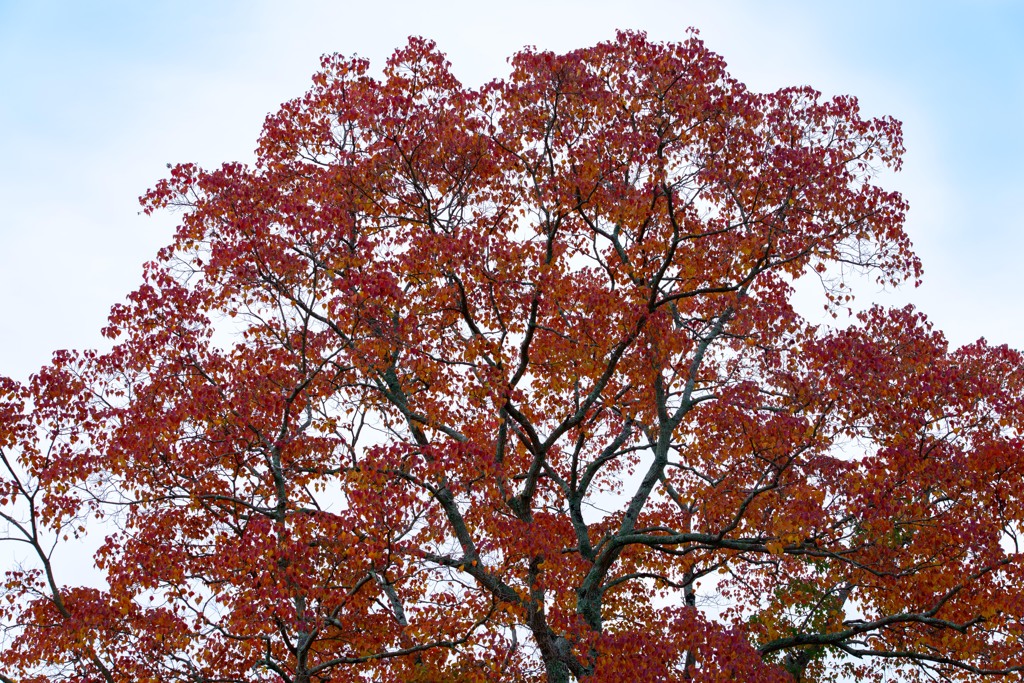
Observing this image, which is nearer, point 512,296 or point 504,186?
point 512,296

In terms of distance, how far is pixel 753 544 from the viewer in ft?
48.3

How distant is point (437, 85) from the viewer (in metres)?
17.1

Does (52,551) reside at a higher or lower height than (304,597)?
higher

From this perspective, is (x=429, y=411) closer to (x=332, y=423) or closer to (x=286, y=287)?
(x=332, y=423)

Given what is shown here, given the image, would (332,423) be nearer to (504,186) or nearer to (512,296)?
(512,296)

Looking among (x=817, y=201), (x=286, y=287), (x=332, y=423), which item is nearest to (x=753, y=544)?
(x=817, y=201)

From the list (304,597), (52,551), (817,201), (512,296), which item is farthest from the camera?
(817,201)

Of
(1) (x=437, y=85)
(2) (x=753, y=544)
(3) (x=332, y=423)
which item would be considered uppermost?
(1) (x=437, y=85)

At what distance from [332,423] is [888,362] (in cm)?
1086

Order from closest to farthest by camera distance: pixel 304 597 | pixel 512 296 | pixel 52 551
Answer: pixel 304 597, pixel 52 551, pixel 512 296

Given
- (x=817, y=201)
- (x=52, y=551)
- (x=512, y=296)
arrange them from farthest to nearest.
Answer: (x=817, y=201), (x=512, y=296), (x=52, y=551)

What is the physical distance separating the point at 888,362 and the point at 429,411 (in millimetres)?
9106

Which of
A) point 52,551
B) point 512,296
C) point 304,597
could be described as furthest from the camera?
point 512,296

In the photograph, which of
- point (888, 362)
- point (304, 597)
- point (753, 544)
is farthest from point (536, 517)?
point (888, 362)
